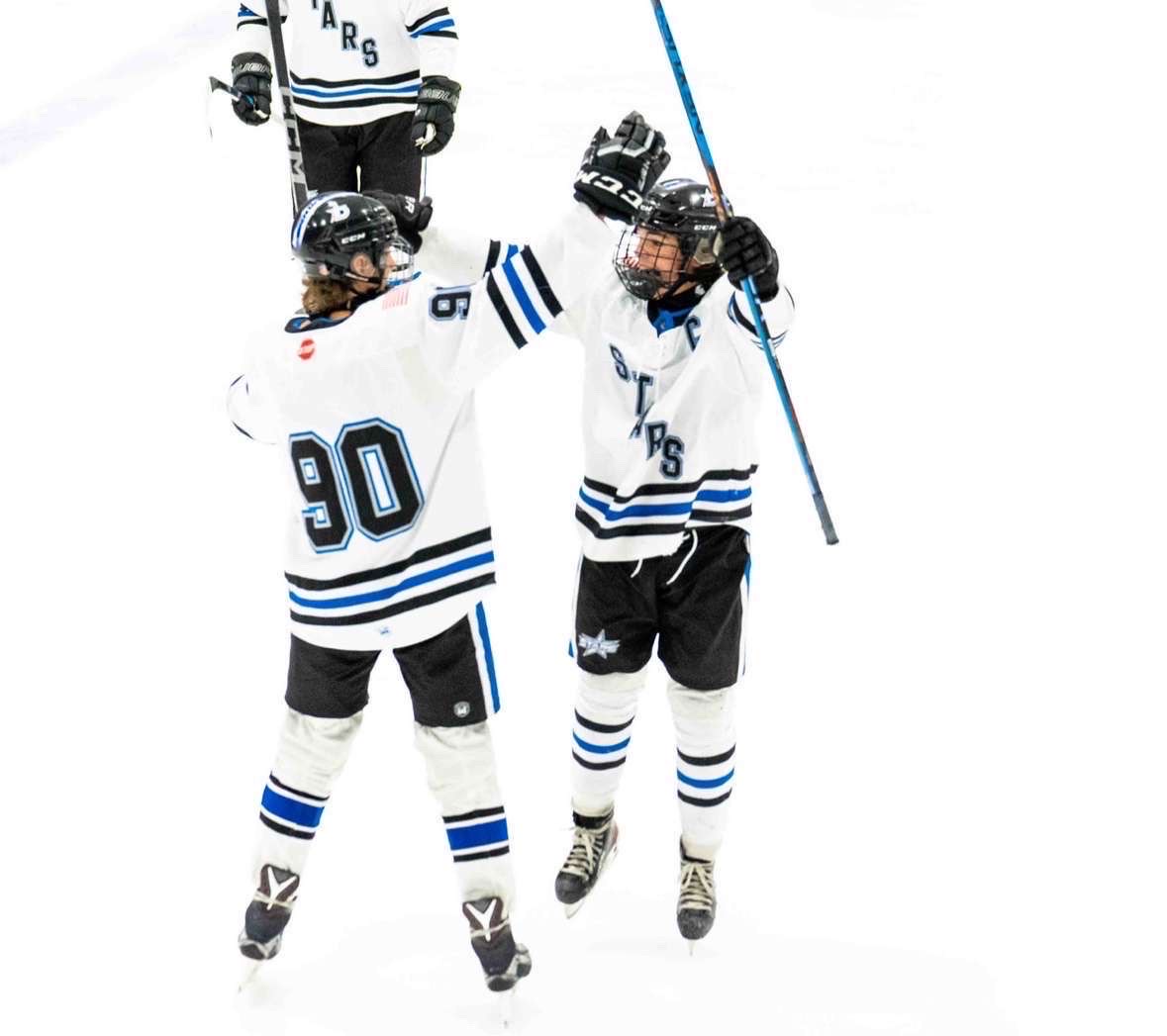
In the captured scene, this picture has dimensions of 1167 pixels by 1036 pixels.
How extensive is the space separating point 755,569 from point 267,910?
1511mm

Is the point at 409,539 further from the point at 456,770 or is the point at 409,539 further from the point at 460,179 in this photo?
the point at 460,179

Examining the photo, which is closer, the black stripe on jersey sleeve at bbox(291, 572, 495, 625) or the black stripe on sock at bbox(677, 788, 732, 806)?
the black stripe on jersey sleeve at bbox(291, 572, 495, 625)

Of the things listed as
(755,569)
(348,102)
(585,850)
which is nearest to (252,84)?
(348,102)

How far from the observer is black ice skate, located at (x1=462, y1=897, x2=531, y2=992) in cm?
267

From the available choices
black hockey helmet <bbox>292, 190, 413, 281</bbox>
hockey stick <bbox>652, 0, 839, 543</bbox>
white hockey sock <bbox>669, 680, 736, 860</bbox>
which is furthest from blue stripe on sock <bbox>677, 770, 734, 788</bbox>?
black hockey helmet <bbox>292, 190, 413, 281</bbox>

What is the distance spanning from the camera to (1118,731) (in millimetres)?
3301

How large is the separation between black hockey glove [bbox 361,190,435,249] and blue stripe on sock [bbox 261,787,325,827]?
35.0 inches

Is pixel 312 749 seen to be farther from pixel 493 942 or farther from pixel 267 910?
pixel 493 942

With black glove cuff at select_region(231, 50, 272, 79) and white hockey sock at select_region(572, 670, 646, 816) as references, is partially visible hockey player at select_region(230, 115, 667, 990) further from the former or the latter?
black glove cuff at select_region(231, 50, 272, 79)

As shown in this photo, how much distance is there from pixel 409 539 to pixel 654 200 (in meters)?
0.63

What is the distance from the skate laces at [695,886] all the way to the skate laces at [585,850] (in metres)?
0.15

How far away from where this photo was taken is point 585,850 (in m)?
2.95

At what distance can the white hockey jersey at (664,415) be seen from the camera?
266 cm

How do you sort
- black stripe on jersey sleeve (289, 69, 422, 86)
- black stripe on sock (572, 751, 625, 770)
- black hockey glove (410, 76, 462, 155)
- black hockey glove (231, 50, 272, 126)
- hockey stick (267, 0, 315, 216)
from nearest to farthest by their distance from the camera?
black stripe on sock (572, 751, 625, 770)
hockey stick (267, 0, 315, 216)
black hockey glove (410, 76, 462, 155)
black hockey glove (231, 50, 272, 126)
black stripe on jersey sleeve (289, 69, 422, 86)
